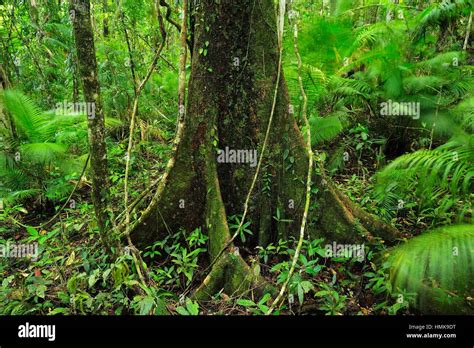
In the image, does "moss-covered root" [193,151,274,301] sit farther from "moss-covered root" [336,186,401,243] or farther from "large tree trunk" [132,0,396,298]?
"moss-covered root" [336,186,401,243]

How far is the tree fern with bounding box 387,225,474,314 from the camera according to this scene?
2381 millimetres

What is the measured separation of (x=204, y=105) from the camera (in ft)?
11.5

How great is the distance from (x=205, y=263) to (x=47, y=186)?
8.55 feet

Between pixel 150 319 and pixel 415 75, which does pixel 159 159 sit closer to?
pixel 150 319

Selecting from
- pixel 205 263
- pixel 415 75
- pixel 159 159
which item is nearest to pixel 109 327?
pixel 205 263
